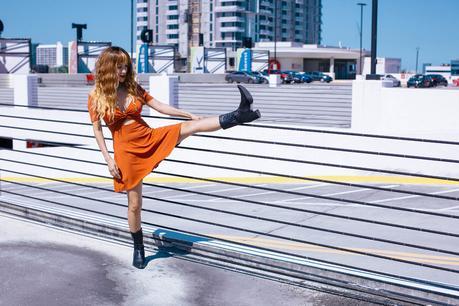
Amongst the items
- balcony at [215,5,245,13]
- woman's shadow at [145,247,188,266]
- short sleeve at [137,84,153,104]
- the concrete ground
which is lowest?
the concrete ground

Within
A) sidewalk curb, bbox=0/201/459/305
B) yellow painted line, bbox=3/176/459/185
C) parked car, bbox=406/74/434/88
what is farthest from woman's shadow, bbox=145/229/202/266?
parked car, bbox=406/74/434/88

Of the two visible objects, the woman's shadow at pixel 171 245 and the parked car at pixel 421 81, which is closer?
the woman's shadow at pixel 171 245

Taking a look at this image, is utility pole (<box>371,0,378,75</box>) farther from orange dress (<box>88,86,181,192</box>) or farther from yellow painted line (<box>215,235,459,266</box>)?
orange dress (<box>88,86,181,192</box>)

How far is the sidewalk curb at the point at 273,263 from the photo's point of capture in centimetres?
463

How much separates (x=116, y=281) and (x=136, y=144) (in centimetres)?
107

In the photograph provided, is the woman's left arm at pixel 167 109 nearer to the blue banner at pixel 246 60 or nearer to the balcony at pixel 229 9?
the blue banner at pixel 246 60

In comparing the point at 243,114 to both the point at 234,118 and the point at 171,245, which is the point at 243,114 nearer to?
the point at 234,118

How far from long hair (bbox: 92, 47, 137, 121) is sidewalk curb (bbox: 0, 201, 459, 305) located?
1.41m

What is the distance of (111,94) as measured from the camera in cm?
509

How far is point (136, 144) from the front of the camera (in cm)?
520

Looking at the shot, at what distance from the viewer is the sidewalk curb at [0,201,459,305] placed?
4.63 meters

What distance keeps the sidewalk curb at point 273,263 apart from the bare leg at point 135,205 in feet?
1.69

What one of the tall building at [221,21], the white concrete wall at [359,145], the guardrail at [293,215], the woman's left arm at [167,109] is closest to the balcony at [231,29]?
the tall building at [221,21]

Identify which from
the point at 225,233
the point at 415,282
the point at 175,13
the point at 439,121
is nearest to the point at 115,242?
the point at 415,282
